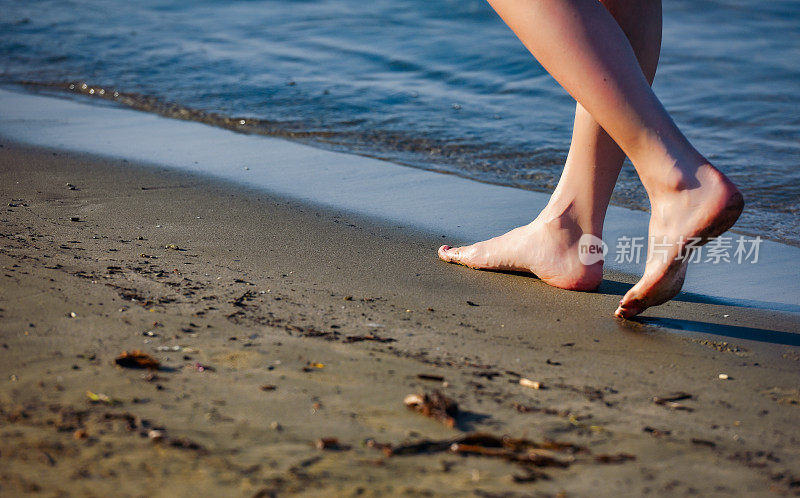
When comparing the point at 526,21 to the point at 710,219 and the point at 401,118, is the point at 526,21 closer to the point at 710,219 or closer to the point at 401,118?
the point at 710,219

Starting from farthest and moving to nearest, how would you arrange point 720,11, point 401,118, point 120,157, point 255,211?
point 720,11, point 401,118, point 120,157, point 255,211

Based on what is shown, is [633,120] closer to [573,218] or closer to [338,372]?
[573,218]

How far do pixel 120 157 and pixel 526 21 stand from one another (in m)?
2.15

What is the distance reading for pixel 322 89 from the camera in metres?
5.24

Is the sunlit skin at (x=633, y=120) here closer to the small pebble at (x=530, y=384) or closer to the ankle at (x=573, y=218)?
the ankle at (x=573, y=218)

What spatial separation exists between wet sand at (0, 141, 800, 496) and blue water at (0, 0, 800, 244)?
1.44 metres

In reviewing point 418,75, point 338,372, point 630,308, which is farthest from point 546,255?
point 418,75

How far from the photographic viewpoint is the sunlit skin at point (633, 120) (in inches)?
67.6

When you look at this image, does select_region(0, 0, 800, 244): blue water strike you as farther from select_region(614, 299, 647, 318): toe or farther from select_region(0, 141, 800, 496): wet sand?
select_region(0, 141, 800, 496): wet sand

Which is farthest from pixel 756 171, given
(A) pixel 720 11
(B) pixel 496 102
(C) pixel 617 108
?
(A) pixel 720 11

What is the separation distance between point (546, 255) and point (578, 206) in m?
0.16

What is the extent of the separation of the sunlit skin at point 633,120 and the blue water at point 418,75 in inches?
50.1

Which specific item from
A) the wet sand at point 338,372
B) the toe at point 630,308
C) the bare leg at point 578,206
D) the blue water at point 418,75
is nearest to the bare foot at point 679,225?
the toe at point 630,308

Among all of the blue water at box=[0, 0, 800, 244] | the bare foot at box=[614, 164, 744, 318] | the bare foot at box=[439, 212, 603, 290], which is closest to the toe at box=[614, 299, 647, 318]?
the bare foot at box=[614, 164, 744, 318]
